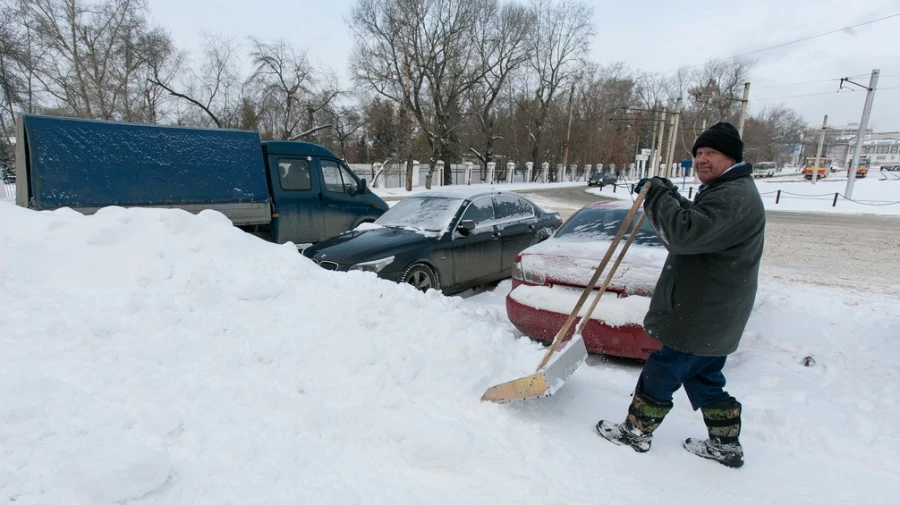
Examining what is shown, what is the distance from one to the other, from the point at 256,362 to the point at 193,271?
960 millimetres

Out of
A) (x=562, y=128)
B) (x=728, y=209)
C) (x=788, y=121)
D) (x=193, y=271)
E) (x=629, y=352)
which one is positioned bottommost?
(x=629, y=352)

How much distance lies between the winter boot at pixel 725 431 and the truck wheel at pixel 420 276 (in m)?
3.31

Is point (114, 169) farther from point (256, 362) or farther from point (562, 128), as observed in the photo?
point (562, 128)

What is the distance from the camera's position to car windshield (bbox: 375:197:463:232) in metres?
5.82

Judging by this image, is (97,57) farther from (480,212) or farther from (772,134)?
(772,134)

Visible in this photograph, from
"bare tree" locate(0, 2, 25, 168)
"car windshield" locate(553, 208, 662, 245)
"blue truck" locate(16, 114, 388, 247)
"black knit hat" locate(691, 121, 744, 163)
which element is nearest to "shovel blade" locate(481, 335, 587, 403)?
"black knit hat" locate(691, 121, 744, 163)

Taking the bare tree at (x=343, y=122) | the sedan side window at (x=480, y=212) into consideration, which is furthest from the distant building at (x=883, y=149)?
the sedan side window at (x=480, y=212)

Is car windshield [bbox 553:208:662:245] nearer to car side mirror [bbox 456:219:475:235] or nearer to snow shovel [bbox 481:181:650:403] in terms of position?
car side mirror [bbox 456:219:475:235]

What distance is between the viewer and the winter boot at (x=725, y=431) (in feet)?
8.32

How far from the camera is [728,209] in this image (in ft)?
7.29

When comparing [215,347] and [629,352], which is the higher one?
[215,347]

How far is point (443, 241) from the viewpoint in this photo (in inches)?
220

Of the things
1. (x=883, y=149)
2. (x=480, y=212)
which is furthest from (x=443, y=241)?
(x=883, y=149)

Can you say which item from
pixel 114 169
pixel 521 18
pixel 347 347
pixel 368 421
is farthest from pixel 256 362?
pixel 521 18
